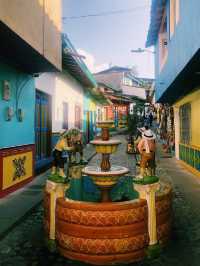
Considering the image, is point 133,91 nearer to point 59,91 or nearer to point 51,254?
point 59,91

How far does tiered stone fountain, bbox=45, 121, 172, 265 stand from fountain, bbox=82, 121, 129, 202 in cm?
52

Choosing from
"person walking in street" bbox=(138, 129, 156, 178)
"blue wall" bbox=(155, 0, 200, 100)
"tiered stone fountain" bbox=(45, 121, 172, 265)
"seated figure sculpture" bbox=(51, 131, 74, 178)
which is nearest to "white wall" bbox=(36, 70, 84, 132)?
"blue wall" bbox=(155, 0, 200, 100)

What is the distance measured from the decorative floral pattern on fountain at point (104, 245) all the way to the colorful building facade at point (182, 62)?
12.5ft

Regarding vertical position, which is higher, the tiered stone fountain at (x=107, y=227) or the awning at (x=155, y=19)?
the awning at (x=155, y=19)

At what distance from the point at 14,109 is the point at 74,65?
524 cm

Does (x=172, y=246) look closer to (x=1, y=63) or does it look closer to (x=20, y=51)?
(x=20, y=51)

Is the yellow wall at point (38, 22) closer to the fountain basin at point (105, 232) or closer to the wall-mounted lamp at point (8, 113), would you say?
the wall-mounted lamp at point (8, 113)

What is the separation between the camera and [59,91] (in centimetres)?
1359

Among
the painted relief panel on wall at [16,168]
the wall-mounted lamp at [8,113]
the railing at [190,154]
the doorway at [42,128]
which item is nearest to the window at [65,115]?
the doorway at [42,128]

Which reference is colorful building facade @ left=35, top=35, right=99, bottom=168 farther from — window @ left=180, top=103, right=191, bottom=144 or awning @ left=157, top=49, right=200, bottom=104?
window @ left=180, top=103, right=191, bottom=144

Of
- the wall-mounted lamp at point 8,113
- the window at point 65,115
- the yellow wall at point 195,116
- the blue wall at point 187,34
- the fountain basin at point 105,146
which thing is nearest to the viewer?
the fountain basin at point 105,146

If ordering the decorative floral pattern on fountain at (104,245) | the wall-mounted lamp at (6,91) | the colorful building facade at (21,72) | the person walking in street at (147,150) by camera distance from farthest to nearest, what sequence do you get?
the wall-mounted lamp at (6,91) → the colorful building facade at (21,72) → the person walking in street at (147,150) → the decorative floral pattern on fountain at (104,245)

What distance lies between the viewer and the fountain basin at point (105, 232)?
423cm

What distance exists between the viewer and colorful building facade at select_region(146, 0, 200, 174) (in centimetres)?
→ 672
